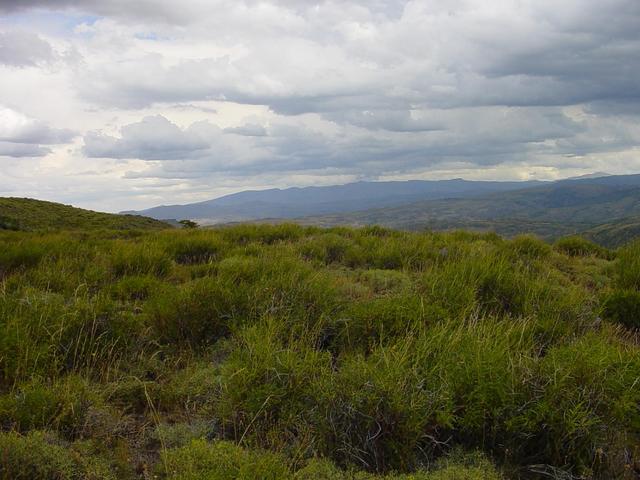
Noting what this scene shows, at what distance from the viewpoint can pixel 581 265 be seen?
11227 millimetres

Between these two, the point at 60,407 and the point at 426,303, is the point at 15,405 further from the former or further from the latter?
the point at 426,303

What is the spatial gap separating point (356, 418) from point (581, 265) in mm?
9872

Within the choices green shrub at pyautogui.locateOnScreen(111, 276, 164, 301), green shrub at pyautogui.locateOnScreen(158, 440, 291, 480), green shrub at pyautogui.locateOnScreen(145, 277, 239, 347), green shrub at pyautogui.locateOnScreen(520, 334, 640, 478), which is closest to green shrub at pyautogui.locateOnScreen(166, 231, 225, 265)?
green shrub at pyautogui.locateOnScreen(111, 276, 164, 301)

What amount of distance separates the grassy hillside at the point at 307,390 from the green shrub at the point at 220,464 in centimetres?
1

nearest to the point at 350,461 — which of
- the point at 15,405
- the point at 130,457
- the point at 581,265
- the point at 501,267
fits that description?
the point at 130,457

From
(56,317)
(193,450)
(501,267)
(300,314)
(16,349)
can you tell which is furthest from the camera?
(501,267)

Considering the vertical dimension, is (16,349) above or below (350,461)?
above

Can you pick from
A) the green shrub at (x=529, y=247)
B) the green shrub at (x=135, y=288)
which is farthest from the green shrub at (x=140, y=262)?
the green shrub at (x=529, y=247)

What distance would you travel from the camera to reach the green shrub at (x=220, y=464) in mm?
2848

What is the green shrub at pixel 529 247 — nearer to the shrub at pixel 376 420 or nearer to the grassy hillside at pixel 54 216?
the shrub at pixel 376 420

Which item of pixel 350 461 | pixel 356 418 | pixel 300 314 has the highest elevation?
pixel 300 314

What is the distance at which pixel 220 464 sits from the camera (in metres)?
2.96

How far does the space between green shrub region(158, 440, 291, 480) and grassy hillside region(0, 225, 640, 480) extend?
14 mm

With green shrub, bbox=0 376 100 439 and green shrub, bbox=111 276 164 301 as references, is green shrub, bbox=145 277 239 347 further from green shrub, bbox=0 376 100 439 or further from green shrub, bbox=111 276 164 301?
green shrub, bbox=0 376 100 439
